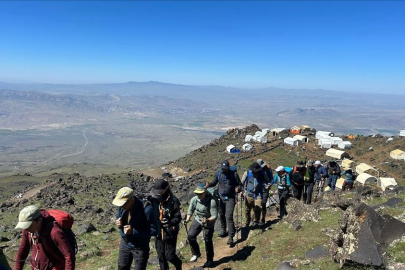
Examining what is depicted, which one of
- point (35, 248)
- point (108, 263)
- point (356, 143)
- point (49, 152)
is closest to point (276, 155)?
point (356, 143)

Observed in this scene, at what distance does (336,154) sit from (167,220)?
45545 mm

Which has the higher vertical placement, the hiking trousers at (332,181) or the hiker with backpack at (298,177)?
the hiker with backpack at (298,177)

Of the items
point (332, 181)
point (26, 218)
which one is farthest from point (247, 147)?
point (26, 218)

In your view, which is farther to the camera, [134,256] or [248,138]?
[248,138]

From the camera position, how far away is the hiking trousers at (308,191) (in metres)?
13.6

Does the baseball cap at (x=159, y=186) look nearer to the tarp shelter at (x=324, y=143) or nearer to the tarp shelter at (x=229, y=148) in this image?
the tarp shelter at (x=229, y=148)

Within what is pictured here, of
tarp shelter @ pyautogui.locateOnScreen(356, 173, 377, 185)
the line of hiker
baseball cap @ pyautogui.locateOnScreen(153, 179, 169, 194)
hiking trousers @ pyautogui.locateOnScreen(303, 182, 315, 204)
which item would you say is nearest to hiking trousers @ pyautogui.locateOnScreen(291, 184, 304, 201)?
the line of hiker

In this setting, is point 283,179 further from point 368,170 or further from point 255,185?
point 368,170

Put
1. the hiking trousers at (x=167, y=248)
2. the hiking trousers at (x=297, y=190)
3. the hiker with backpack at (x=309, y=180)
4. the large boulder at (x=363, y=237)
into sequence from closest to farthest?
the large boulder at (x=363, y=237)
the hiking trousers at (x=167, y=248)
the hiking trousers at (x=297, y=190)
the hiker with backpack at (x=309, y=180)

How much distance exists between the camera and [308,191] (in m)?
13.7

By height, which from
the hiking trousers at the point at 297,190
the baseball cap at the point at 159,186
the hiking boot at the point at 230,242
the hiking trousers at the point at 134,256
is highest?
the baseball cap at the point at 159,186

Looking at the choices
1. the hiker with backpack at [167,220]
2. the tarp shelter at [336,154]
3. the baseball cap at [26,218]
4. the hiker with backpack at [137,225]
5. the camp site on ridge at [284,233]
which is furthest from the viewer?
the tarp shelter at [336,154]

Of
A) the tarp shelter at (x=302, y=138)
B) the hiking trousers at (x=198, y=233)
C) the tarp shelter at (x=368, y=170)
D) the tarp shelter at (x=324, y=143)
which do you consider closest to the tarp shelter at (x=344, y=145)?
the tarp shelter at (x=324, y=143)

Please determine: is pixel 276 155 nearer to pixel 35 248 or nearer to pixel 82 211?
pixel 82 211
